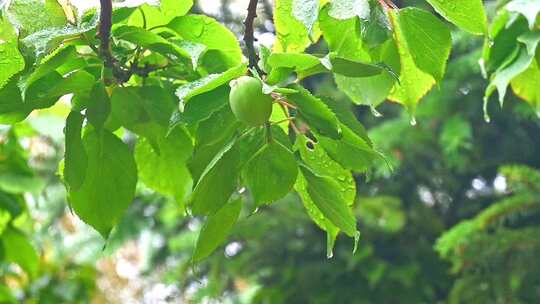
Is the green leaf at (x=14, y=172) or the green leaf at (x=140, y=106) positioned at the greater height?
the green leaf at (x=140, y=106)

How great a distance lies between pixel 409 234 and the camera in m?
2.34

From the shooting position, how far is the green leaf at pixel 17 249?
3.81 ft

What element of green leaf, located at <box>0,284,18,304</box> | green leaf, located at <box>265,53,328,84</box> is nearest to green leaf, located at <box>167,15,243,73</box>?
green leaf, located at <box>265,53,328,84</box>

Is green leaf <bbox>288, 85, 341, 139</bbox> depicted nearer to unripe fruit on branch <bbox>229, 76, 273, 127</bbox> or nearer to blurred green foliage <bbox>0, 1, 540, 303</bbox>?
unripe fruit on branch <bbox>229, 76, 273, 127</bbox>

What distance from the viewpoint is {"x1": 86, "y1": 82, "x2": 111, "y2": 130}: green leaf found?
1.92ft

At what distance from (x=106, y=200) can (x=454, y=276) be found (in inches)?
66.7

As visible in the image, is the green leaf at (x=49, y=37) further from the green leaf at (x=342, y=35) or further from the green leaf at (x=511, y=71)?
the green leaf at (x=511, y=71)

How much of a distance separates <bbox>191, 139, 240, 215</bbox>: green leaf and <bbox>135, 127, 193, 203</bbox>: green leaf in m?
0.14

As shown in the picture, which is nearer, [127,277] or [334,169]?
[334,169]

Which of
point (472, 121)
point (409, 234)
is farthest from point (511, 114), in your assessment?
point (409, 234)

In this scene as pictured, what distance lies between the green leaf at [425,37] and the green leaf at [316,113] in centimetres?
13

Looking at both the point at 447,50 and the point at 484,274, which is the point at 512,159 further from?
the point at 447,50

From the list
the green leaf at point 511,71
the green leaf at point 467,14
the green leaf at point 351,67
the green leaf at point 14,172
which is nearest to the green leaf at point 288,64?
the green leaf at point 351,67

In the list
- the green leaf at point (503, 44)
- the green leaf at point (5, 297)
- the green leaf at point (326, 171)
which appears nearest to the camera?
the green leaf at point (326, 171)
